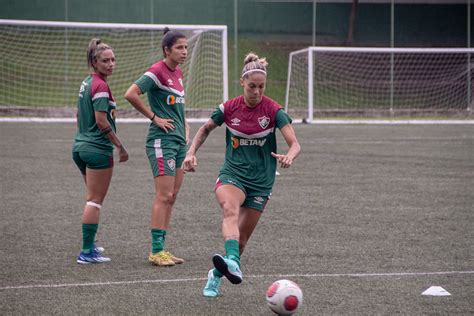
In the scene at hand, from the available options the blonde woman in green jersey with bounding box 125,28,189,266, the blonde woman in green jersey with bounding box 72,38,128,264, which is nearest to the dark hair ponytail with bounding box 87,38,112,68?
the blonde woman in green jersey with bounding box 72,38,128,264

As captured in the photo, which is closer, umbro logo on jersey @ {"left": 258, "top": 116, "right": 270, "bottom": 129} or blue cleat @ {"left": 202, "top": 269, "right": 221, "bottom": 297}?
blue cleat @ {"left": 202, "top": 269, "right": 221, "bottom": 297}

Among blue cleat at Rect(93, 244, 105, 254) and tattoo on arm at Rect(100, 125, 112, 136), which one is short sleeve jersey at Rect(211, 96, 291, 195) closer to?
tattoo on arm at Rect(100, 125, 112, 136)

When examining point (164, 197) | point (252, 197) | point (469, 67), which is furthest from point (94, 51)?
point (469, 67)

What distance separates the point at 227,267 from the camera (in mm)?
5902

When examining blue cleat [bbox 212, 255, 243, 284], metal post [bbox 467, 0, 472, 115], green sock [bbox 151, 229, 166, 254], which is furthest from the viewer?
metal post [bbox 467, 0, 472, 115]

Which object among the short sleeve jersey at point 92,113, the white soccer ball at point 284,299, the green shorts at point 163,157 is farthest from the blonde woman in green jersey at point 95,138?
the white soccer ball at point 284,299

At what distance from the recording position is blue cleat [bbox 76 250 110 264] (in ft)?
24.6

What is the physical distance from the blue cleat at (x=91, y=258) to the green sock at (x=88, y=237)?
1.5 inches

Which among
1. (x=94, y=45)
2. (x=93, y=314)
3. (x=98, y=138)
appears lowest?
(x=93, y=314)

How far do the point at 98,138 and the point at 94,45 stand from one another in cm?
86

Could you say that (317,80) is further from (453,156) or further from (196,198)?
(196,198)

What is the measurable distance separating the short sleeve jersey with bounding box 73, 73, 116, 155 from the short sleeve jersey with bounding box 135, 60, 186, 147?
33cm

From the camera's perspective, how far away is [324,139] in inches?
871

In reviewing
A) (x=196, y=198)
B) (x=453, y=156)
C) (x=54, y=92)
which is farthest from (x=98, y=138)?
(x=54, y=92)
